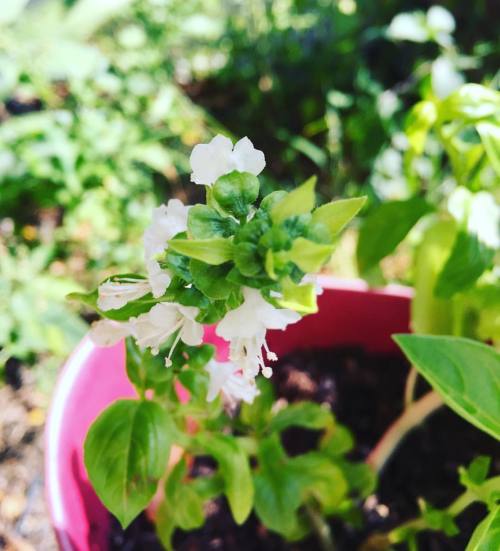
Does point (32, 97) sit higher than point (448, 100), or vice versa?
point (448, 100)

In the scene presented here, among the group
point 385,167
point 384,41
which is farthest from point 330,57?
point 385,167

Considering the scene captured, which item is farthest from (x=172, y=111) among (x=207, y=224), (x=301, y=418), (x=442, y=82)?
(x=207, y=224)

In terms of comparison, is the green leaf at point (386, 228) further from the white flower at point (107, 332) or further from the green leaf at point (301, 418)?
the white flower at point (107, 332)

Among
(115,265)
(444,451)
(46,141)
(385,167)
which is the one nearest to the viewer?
(444,451)

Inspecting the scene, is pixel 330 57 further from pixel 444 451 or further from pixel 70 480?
pixel 70 480

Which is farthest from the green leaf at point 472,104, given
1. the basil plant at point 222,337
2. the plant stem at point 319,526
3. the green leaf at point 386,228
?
the plant stem at point 319,526

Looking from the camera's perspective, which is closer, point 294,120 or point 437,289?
point 437,289
